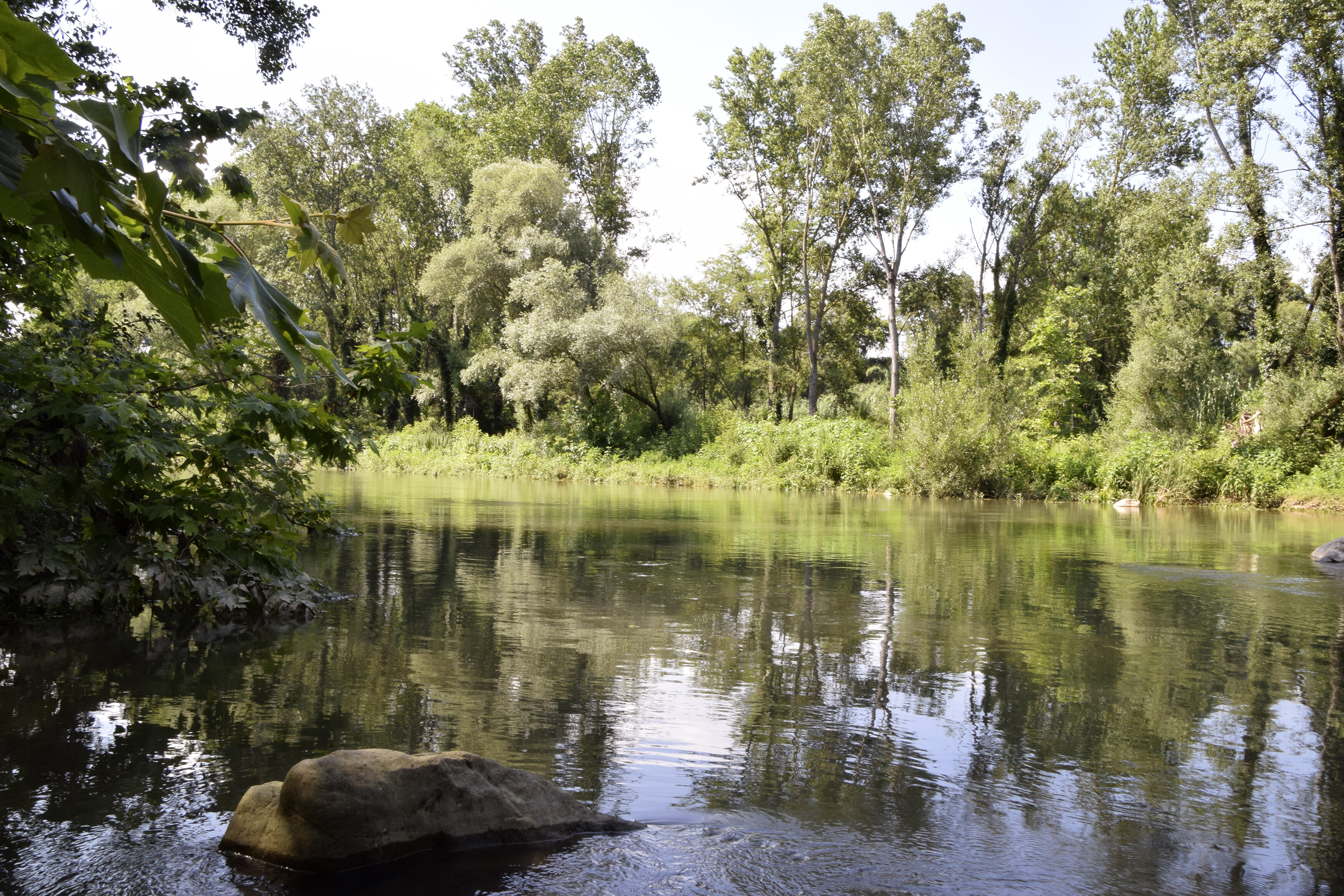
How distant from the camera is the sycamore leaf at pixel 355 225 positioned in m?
2.01

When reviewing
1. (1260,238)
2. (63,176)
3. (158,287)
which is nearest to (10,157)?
(63,176)

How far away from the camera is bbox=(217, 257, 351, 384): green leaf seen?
141 centimetres

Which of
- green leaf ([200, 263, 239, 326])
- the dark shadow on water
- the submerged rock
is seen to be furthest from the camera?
the submerged rock

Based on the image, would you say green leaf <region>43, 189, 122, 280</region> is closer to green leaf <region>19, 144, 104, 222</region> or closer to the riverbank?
green leaf <region>19, 144, 104, 222</region>

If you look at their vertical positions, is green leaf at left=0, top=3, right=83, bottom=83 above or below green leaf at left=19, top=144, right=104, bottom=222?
above

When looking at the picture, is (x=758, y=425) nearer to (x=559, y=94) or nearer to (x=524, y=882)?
(x=559, y=94)

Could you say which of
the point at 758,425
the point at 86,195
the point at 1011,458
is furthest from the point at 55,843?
the point at 758,425

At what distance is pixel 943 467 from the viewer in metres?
31.3

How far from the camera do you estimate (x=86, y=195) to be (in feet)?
4.13

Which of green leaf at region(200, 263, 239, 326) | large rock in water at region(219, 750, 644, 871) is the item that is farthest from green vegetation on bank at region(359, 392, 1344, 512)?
green leaf at region(200, 263, 239, 326)

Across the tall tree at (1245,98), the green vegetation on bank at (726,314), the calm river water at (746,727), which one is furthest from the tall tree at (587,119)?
the calm river water at (746,727)

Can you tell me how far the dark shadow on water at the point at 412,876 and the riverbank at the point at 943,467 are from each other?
28753mm

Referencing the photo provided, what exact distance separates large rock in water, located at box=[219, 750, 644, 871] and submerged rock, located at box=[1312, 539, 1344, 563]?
14086 mm

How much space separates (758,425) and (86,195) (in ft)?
124
